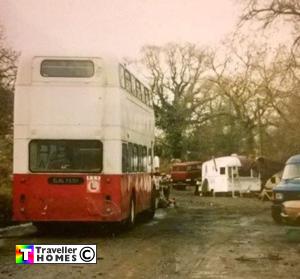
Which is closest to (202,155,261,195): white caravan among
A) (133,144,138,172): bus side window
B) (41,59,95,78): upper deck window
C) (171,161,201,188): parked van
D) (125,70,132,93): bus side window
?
(171,161,201,188): parked van

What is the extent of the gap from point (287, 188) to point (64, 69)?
18.7 ft

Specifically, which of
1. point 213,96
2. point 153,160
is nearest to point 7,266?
point 153,160

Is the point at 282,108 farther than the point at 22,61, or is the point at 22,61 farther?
the point at 282,108

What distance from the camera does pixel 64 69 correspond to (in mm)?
12078

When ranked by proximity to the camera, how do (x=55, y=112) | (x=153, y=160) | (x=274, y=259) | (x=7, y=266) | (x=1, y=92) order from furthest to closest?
(x=153, y=160), (x=1, y=92), (x=55, y=112), (x=274, y=259), (x=7, y=266)

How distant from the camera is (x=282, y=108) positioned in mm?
32000

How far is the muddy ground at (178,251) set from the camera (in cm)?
816

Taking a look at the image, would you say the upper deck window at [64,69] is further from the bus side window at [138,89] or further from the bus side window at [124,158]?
the bus side window at [138,89]

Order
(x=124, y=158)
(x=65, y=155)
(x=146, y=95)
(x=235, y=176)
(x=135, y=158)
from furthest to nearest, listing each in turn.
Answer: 1. (x=235, y=176)
2. (x=146, y=95)
3. (x=135, y=158)
4. (x=124, y=158)
5. (x=65, y=155)

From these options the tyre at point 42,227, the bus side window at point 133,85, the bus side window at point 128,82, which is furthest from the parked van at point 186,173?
the tyre at point 42,227

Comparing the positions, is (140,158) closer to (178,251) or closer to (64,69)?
(64,69)

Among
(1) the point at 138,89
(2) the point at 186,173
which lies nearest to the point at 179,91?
Answer: (1) the point at 138,89

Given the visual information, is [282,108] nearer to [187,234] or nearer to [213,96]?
[213,96]

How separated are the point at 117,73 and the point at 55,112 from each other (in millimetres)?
1188
